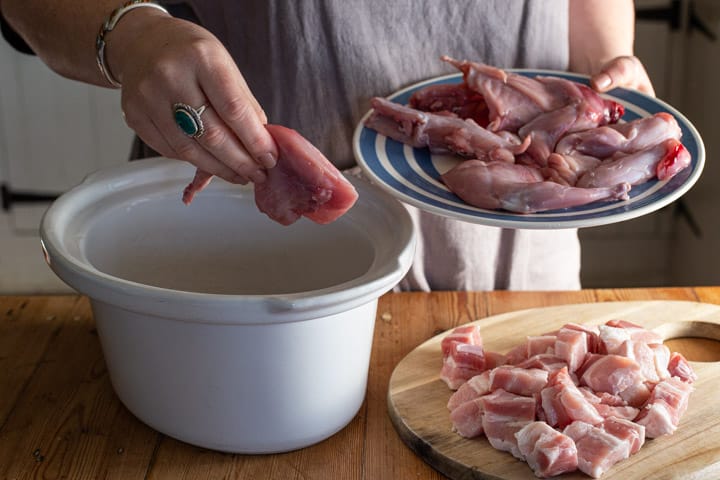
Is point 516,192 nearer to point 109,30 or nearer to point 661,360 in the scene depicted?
point 661,360

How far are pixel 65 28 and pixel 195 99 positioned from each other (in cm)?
33

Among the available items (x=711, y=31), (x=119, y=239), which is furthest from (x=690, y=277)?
(x=119, y=239)

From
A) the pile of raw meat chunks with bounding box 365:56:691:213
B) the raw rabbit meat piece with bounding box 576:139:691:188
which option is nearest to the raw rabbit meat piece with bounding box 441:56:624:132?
the pile of raw meat chunks with bounding box 365:56:691:213

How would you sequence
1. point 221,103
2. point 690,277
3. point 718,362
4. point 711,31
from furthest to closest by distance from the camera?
point 690,277 → point 711,31 → point 718,362 → point 221,103

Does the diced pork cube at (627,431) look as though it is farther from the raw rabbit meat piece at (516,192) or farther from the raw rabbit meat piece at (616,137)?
the raw rabbit meat piece at (616,137)

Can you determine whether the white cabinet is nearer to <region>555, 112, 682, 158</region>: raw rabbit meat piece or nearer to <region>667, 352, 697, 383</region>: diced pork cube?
<region>555, 112, 682, 158</region>: raw rabbit meat piece

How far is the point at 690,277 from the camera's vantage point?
104 inches

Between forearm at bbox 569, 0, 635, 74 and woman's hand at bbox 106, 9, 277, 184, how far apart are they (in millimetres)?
714

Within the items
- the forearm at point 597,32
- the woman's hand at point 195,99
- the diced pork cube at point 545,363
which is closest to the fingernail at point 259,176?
the woman's hand at point 195,99

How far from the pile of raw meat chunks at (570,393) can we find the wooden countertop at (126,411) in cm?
9

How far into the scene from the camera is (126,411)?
1.12 meters

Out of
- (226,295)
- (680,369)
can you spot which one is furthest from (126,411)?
(680,369)

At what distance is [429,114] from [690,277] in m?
1.64

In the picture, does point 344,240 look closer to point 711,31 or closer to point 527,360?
point 527,360
